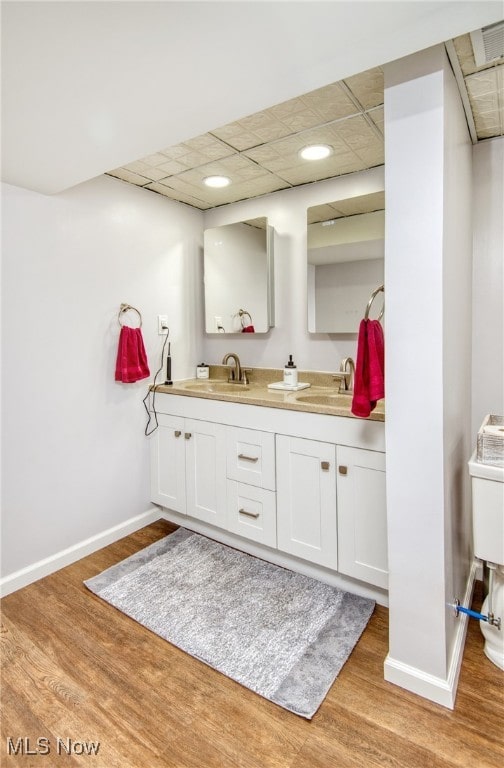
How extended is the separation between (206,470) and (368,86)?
6.87ft

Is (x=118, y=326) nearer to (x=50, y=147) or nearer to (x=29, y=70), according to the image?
(x=50, y=147)

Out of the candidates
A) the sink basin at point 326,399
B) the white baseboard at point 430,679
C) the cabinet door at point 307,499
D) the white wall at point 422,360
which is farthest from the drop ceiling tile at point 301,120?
the white baseboard at point 430,679

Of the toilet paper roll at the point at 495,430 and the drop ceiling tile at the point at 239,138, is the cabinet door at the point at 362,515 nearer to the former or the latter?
the toilet paper roll at the point at 495,430

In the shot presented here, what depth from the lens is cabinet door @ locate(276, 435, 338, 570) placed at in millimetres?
2027

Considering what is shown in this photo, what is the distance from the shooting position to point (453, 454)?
160cm

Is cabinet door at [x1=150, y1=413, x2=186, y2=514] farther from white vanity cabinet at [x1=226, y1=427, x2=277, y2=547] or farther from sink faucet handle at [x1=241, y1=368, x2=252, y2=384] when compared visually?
sink faucet handle at [x1=241, y1=368, x2=252, y2=384]

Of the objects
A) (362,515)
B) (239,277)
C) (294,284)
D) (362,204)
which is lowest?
(362,515)

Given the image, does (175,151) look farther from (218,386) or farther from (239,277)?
(218,386)

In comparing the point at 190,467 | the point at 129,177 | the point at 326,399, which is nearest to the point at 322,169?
the point at 129,177

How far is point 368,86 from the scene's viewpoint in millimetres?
1617

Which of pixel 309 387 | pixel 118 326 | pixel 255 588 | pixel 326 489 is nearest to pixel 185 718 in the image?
pixel 255 588

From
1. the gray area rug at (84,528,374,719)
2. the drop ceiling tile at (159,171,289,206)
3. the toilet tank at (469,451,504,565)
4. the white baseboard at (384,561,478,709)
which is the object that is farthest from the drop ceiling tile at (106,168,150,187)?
the white baseboard at (384,561,478,709)

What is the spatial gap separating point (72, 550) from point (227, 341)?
176 centimetres

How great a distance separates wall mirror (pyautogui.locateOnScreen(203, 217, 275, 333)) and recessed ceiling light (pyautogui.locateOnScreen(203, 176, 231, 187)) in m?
0.33
